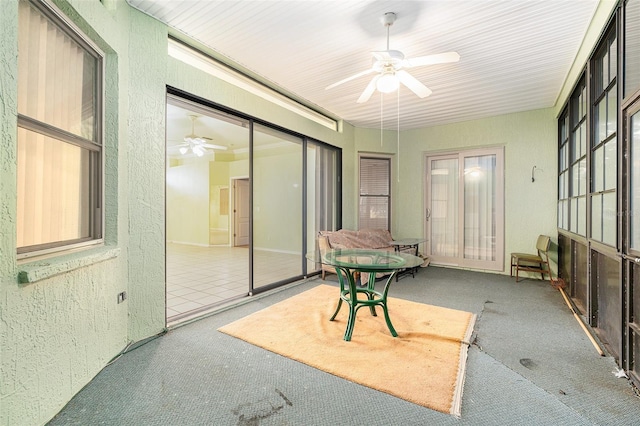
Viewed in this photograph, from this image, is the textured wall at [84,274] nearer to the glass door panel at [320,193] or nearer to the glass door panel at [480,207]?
the glass door panel at [320,193]

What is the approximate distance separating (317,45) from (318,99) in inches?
61.2

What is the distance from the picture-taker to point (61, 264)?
1.65 meters

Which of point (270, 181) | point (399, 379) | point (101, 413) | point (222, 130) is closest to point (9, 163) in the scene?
point (101, 413)

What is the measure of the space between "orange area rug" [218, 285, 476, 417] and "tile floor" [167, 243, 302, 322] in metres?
0.83

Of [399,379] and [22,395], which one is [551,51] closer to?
[399,379]

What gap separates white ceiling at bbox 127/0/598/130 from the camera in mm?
2404

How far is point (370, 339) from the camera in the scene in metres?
2.54

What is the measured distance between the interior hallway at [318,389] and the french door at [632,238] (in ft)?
0.81

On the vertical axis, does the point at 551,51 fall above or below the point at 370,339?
above

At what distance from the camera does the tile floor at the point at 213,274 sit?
11.6 ft

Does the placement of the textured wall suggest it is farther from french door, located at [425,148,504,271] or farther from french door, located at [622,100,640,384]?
french door, located at [425,148,504,271]

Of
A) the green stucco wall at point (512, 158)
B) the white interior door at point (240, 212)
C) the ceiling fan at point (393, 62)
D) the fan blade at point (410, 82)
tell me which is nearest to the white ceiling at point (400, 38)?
the ceiling fan at point (393, 62)

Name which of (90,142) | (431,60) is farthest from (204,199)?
(431,60)

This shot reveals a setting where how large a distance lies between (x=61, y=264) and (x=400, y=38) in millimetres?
Result: 3205
